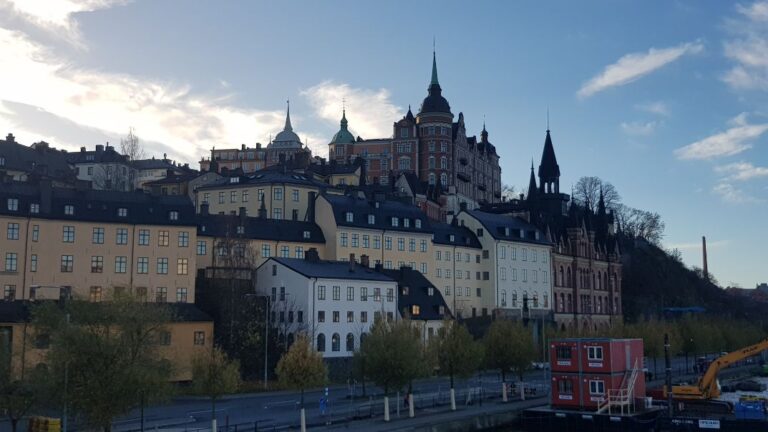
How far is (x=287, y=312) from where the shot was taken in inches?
2763

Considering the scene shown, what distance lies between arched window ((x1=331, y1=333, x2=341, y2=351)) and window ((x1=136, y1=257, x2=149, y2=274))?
55.0 ft

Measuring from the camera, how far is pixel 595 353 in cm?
5191

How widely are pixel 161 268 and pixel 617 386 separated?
127 feet

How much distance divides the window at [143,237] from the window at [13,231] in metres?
9.52

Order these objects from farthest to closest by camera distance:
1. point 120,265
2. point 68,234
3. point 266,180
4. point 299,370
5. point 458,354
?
point 266,180, point 120,265, point 68,234, point 458,354, point 299,370

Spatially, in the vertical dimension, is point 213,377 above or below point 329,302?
below

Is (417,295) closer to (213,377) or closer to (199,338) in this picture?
(199,338)

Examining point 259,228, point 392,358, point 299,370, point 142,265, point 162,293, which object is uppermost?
point 259,228

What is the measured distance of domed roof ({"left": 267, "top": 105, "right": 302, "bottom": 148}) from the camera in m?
179

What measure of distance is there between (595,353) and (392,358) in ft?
43.4

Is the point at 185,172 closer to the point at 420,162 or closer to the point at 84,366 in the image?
the point at 420,162

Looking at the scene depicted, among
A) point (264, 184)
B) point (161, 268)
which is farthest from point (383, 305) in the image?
point (264, 184)

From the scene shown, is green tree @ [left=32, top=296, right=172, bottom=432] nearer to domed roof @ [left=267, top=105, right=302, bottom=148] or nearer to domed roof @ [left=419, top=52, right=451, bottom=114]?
domed roof @ [left=419, top=52, right=451, bottom=114]

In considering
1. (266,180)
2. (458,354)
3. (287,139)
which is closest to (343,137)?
(287,139)
